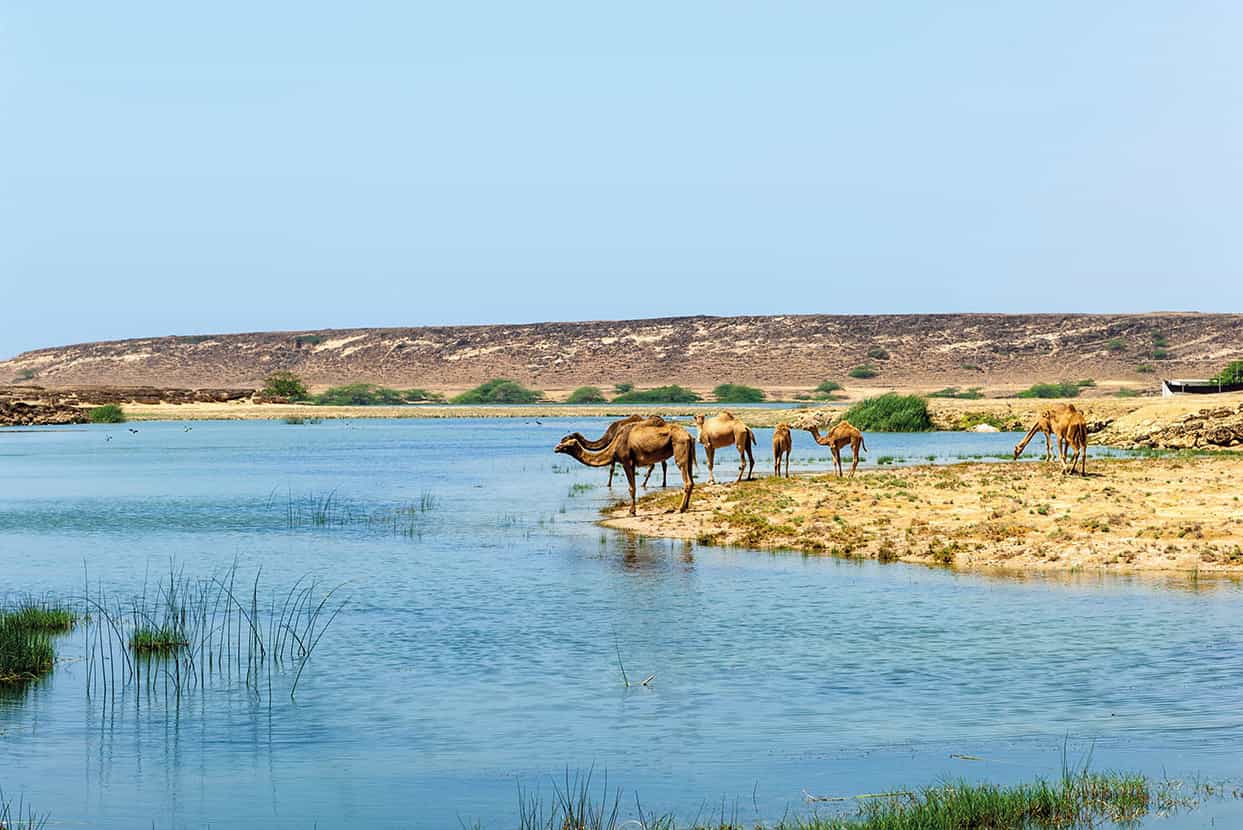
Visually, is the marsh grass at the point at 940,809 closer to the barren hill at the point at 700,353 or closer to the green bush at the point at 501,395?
the barren hill at the point at 700,353

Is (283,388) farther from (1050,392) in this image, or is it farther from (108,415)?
(1050,392)

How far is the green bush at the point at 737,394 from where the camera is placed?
116312 millimetres

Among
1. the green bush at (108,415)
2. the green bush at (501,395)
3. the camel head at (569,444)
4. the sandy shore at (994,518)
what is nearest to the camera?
the sandy shore at (994,518)

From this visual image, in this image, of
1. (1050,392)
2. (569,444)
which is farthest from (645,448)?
(1050,392)

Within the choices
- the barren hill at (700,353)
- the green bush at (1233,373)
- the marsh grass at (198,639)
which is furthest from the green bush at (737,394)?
the marsh grass at (198,639)

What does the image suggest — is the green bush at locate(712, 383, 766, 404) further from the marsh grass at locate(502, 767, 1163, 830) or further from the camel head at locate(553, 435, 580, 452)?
the marsh grass at locate(502, 767, 1163, 830)

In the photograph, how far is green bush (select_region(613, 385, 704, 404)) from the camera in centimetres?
11675

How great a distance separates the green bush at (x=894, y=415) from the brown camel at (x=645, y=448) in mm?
37944

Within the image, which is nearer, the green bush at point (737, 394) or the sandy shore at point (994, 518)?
the sandy shore at point (994, 518)

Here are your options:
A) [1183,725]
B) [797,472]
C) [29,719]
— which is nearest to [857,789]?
[1183,725]

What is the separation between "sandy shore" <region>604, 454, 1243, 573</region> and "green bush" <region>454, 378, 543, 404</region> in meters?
95.9

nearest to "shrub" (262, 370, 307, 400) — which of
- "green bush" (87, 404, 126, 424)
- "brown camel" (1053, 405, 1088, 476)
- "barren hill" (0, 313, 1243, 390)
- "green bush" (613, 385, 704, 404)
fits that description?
"green bush" (87, 404, 126, 424)

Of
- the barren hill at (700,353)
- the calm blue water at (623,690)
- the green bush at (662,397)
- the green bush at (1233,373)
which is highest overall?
the barren hill at (700,353)

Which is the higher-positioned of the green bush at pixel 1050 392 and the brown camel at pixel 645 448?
the green bush at pixel 1050 392
